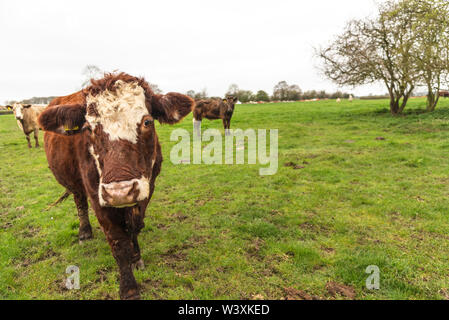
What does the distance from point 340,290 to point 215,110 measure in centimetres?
1450

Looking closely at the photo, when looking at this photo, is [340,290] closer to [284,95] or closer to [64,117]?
[64,117]

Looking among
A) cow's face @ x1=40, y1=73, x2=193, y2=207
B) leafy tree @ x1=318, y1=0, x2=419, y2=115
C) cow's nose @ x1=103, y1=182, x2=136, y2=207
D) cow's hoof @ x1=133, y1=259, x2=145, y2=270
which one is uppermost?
leafy tree @ x1=318, y1=0, x2=419, y2=115

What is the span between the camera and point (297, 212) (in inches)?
208

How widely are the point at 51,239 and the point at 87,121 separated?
321cm

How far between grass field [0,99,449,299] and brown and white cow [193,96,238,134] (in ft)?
26.6

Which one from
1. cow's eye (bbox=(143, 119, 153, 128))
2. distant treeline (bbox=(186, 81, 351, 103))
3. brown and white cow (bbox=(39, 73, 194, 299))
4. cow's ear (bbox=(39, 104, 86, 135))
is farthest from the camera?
distant treeline (bbox=(186, 81, 351, 103))

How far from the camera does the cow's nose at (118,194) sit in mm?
2160

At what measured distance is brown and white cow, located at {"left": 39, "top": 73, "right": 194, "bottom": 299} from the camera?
2.28 meters

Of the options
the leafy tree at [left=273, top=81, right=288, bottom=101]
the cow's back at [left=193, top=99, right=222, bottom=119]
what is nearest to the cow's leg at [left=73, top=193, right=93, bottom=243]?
the cow's back at [left=193, top=99, right=222, bottom=119]

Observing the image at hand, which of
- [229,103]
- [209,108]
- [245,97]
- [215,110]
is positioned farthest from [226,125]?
[245,97]

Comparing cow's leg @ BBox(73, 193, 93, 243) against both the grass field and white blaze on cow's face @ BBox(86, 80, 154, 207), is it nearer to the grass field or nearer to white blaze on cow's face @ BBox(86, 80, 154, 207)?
the grass field

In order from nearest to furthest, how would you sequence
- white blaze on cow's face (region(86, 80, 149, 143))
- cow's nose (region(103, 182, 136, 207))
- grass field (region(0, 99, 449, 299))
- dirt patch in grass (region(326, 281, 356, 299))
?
cow's nose (region(103, 182, 136, 207)), white blaze on cow's face (region(86, 80, 149, 143)), dirt patch in grass (region(326, 281, 356, 299)), grass field (region(0, 99, 449, 299))

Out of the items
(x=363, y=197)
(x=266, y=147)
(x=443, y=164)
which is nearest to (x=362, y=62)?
(x=266, y=147)

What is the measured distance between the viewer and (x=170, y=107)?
3133 millimetres
